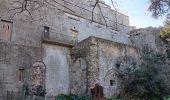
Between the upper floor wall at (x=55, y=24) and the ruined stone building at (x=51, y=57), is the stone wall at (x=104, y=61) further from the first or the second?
the upper floor wall at (x=55, y=24)

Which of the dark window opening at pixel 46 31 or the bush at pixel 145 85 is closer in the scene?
the bush at pixel 145 85

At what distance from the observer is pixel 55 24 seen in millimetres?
20719

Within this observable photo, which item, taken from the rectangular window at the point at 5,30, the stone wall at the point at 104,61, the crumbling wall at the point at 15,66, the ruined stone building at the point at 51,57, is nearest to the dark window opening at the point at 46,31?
the ruined stone building at the point at 51,57

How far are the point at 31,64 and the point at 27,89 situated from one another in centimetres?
189

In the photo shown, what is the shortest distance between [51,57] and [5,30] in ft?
12.9

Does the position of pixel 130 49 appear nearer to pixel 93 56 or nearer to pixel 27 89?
pixel 93 56

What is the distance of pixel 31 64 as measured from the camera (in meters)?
17.8

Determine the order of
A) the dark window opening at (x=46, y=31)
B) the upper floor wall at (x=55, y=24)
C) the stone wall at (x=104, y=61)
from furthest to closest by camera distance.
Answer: the dark window opening at (x=46, y=31)
the stone wall at (x=104, y=61)
the upper floor wall at (x=55, y=24)

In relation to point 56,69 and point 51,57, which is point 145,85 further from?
point 51,57

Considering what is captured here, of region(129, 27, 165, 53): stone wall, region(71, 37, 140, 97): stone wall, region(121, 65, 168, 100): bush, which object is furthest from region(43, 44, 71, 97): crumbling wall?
region(129, 27, 165, 53): stone wall

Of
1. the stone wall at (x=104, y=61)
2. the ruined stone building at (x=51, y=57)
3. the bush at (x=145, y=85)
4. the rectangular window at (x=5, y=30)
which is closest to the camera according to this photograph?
the bush at (x=145, y=85)

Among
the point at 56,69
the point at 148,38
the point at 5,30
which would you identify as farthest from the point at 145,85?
the point at 148,38

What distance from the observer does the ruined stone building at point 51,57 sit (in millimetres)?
16969

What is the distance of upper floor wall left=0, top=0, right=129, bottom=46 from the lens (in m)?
17.7
